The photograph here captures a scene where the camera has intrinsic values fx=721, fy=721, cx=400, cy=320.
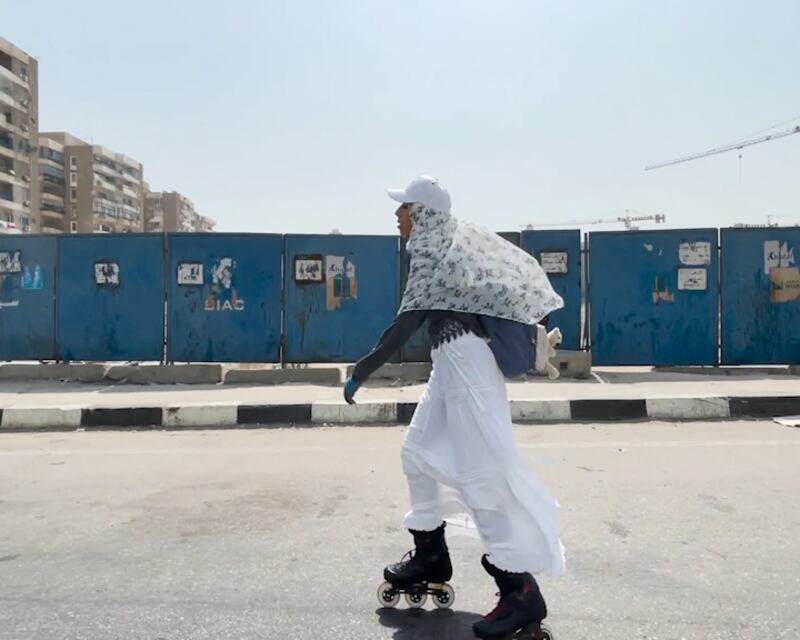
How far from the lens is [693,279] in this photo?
9.91 meters

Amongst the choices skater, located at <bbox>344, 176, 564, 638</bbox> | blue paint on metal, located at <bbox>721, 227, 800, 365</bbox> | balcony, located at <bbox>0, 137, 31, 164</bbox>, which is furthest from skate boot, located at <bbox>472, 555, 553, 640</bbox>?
balcony, located at <bbox>0, 137, 31, 164</bbox>

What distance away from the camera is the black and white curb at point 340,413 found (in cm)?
747

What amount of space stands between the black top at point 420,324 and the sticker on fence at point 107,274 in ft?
27.1

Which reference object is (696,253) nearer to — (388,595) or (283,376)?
(283,376)

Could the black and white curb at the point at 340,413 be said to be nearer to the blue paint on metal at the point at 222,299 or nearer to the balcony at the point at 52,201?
the blue paint on metal at the point at 222,299

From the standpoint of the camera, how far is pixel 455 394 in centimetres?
266

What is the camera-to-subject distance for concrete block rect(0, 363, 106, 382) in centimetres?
993

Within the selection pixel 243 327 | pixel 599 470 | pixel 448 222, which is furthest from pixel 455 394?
pixel 243 327

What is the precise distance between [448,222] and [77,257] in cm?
869

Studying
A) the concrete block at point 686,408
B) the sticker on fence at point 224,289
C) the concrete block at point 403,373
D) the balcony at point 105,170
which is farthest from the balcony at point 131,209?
the concrete block at point 686,408

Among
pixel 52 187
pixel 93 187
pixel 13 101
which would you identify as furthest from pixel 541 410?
pixel 93 187

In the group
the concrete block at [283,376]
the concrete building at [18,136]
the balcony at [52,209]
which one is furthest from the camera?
the balcony at [52,209]

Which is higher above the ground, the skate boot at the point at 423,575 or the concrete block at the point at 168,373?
the concrete block at the point at 168,373

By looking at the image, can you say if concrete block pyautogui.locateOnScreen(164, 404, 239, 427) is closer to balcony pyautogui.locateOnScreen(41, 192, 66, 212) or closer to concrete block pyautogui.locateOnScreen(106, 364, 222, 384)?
concrete block pyautogui.locateOnScreen(106, 364, 222, 384)
